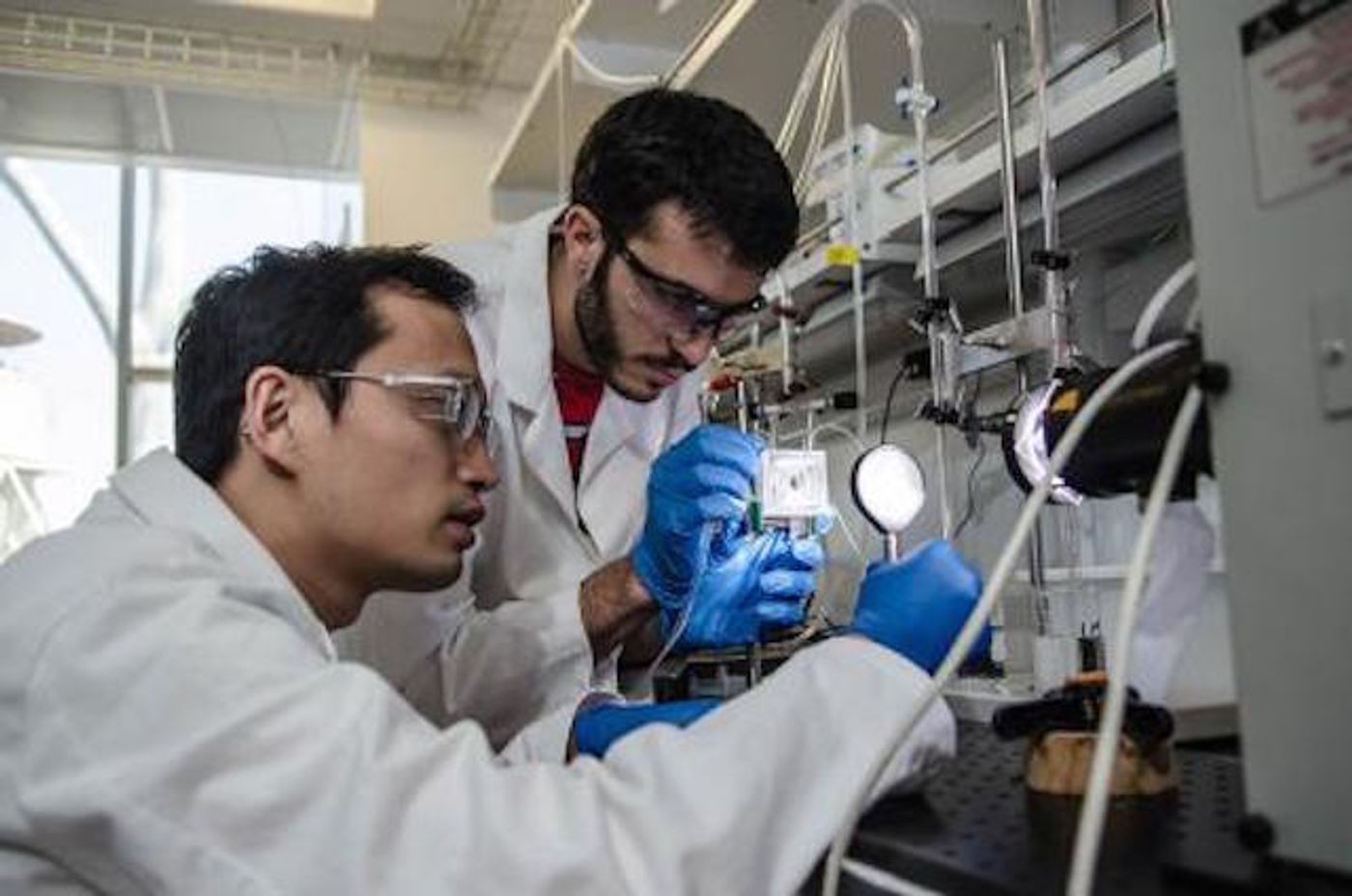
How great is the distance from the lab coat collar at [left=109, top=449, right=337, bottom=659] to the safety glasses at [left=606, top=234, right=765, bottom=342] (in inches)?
23.8

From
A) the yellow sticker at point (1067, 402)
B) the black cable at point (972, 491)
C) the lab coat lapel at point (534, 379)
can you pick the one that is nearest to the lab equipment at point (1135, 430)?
the yellow sticker at point (1067, 402)

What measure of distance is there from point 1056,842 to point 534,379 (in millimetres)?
1025

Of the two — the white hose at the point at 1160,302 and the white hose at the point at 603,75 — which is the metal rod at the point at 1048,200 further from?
the white hose at the point at 603,75

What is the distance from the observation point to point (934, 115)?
90.0 inches

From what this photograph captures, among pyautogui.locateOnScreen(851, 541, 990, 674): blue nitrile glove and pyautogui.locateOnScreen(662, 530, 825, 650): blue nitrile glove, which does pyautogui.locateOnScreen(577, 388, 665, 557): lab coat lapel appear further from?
pyautogui.locateOnScreen(851, 541, 990, 674): blue nitrile glove

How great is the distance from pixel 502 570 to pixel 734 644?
0.35 metres

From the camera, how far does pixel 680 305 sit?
1386 mm

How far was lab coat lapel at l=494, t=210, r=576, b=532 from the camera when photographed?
4.97 feet

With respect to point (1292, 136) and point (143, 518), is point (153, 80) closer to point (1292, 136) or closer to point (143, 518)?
point (143, 518)

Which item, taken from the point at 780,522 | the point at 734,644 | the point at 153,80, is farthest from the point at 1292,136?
the point at 153,80

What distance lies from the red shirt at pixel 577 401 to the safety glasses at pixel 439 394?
1.73 feet

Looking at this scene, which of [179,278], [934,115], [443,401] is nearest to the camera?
[443,401]

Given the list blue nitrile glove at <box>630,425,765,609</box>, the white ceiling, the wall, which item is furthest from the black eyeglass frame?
the wall

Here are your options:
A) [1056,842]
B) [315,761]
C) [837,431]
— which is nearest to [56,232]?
[837,431]
